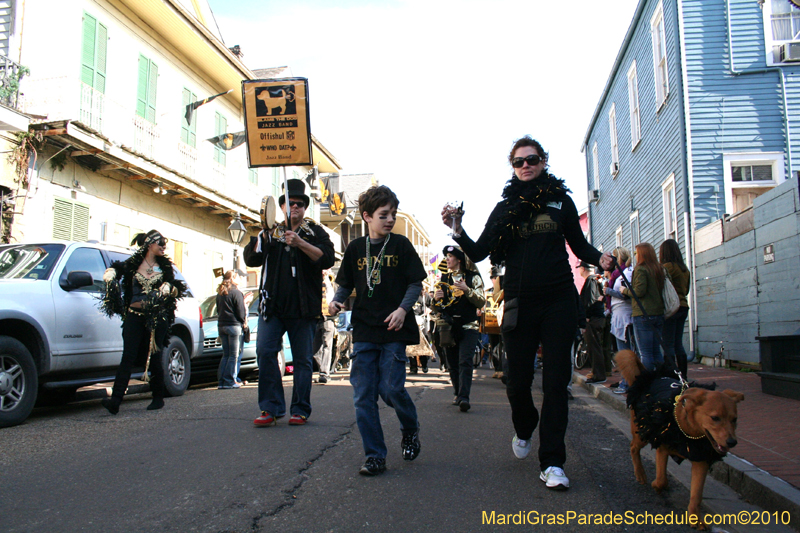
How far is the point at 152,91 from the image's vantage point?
16.9m

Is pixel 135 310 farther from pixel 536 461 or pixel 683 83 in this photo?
pixel 683 83

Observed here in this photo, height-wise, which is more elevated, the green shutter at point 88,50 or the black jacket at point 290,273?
the green shutter at point 88,50

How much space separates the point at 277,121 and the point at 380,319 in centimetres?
292

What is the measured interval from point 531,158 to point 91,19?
46.0ft

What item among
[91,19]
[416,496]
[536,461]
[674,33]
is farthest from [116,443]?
[674,33]

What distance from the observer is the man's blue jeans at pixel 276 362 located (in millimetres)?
5488

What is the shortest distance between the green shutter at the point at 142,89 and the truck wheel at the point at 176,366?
10.1 metres

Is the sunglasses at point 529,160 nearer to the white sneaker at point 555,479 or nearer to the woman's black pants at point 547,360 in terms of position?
the woman's black pants at point 547,360

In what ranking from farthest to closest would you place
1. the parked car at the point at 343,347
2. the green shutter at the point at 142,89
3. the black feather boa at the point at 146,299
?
the green shutter at the point at 142,89
the parked car at the point at 343,347
the black feather boa at the point at 146,299

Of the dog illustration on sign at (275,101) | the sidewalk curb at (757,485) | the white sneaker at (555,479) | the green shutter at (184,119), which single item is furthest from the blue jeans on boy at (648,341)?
the green shutter at (184,119)

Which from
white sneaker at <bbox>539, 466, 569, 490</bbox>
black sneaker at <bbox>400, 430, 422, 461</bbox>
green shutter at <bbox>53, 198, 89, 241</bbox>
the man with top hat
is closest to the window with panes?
green shutter at <bbox>53, 198, 89, 241</bbox>

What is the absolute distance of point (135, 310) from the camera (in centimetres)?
668

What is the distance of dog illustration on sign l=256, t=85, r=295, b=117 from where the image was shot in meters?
6.14

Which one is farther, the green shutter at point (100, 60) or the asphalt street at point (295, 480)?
the green shutter at point (100, 60)
